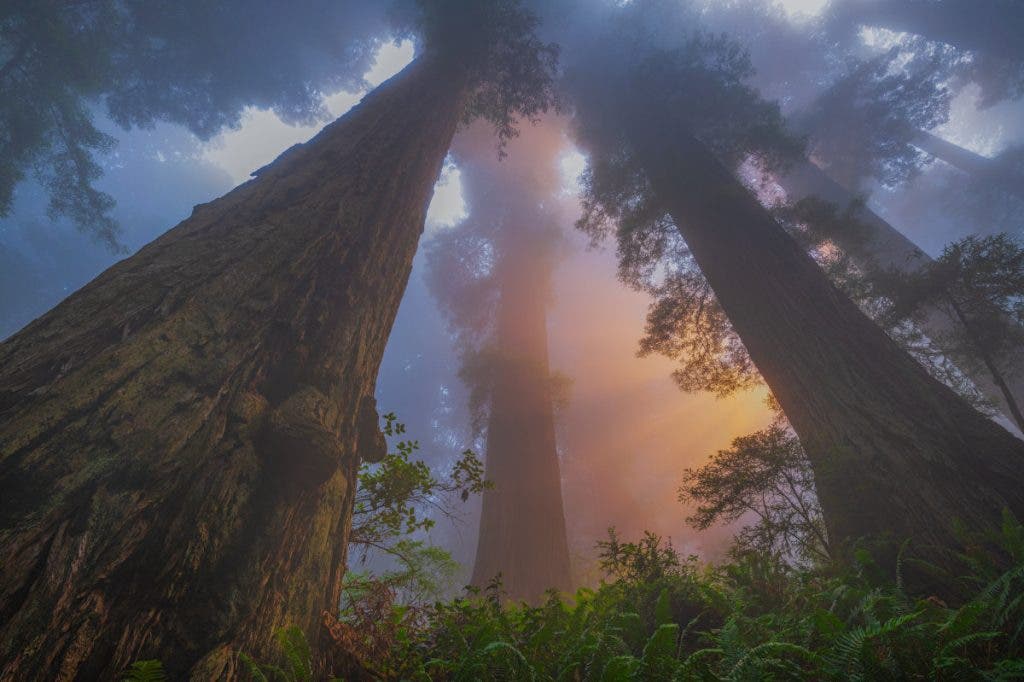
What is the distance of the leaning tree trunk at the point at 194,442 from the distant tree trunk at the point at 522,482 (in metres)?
4.81

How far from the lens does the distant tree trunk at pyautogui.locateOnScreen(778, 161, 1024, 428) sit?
679 centimetres

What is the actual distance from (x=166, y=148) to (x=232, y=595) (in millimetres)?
106901

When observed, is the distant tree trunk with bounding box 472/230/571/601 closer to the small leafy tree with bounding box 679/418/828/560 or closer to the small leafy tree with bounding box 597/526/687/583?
the small leafy tree with bounding box 597/526/687/583

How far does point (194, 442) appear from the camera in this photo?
6.17 feet

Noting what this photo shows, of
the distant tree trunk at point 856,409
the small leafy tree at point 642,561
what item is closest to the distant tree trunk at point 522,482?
the small leafy tree at point 642,561

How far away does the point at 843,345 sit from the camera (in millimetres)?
4277

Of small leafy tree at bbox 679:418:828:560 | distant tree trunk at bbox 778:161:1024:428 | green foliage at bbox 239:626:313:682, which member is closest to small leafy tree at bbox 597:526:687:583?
small leafy tree at bbox 679:418:828:560

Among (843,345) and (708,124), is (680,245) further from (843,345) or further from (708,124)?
(843,345)

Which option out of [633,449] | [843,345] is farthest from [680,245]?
[633,449]

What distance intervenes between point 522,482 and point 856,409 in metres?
6.79

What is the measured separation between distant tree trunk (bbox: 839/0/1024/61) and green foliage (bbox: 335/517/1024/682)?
25.8 m

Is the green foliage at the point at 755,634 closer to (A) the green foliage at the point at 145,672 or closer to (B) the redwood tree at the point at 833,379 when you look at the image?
(B) the redwood tree at the point at 833,379

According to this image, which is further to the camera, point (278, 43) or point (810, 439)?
point (278, 43)

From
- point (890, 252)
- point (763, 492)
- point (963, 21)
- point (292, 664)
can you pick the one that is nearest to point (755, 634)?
point (292, 664)
